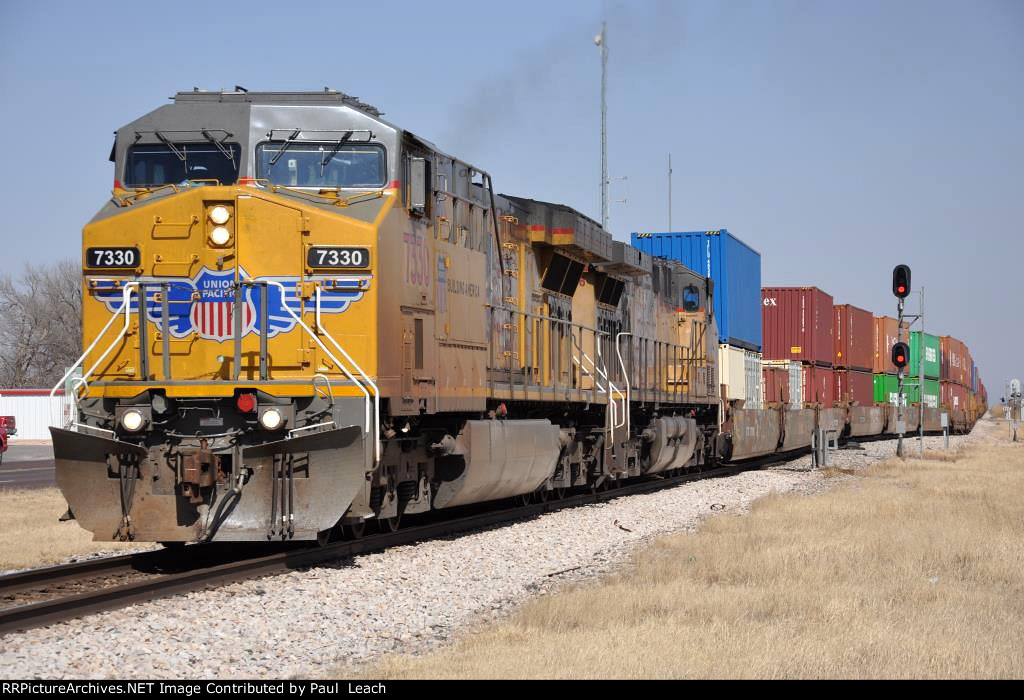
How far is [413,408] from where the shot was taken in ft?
36.8

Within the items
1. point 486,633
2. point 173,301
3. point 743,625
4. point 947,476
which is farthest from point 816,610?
point 947,476

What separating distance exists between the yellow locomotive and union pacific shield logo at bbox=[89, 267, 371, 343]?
2cm

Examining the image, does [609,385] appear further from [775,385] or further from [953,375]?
[953,375]

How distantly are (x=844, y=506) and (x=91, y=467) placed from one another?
10767mm

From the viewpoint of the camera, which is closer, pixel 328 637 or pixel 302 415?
pixel 328 637

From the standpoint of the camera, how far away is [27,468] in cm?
3039

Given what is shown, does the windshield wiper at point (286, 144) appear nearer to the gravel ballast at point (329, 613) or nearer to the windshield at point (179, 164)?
the windshield at point (179, 164)

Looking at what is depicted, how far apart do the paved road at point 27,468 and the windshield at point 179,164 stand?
Result: 1421 centimetres

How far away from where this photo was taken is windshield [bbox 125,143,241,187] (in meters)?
10.6

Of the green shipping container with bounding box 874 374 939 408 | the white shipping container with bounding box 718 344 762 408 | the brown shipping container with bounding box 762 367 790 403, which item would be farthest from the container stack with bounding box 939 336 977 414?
the white shipping container with bounding box 718 344 762 408

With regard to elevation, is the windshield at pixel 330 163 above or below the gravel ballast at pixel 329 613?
above

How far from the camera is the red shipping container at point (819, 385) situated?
34062 millimetres

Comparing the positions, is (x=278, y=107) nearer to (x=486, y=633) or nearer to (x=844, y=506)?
(x=486, y=633)

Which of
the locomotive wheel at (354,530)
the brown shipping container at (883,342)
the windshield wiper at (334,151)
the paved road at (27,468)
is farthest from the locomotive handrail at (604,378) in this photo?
the brown shipping container at (883,342)
